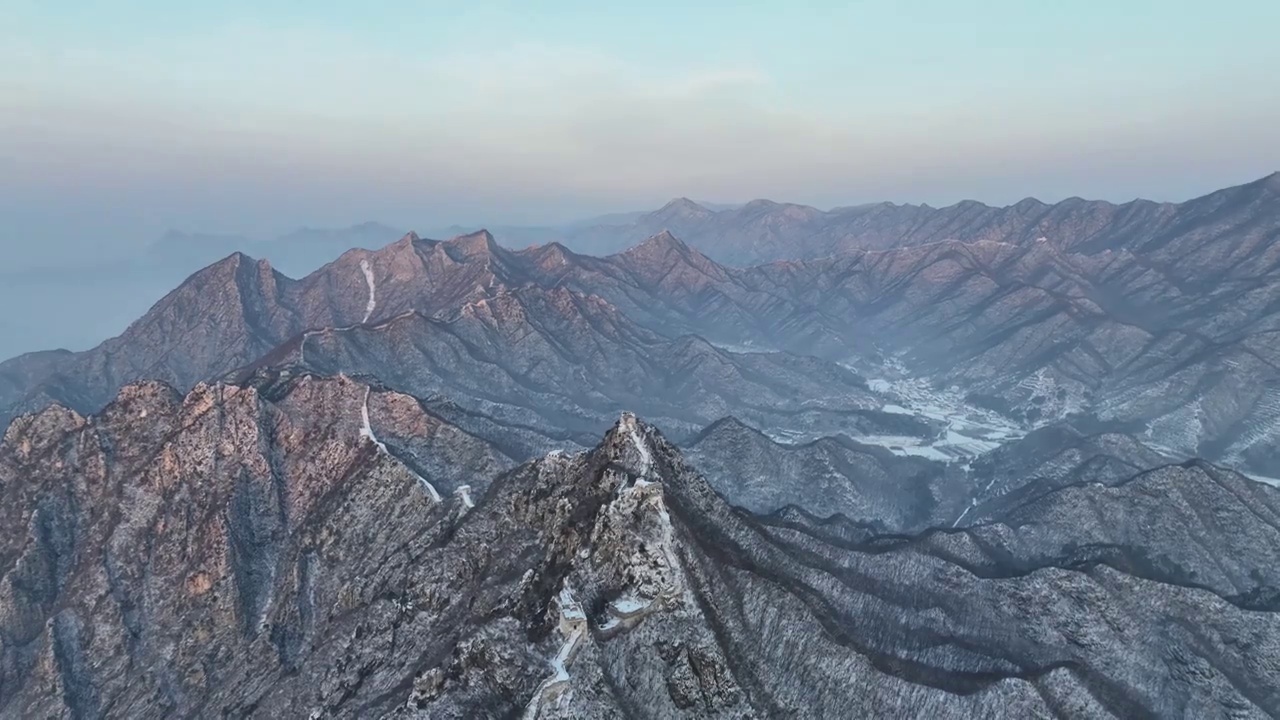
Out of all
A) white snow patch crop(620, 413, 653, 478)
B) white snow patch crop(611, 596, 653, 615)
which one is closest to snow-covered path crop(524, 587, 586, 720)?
white snow patch crop(611, 596, 653, 615)

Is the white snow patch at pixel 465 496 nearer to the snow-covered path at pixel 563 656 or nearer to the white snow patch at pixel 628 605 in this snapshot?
the snow-covered path at pixel 563 656

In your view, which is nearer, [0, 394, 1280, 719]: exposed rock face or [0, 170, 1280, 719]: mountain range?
[0, 394, 1280, 719]: exposed rock face

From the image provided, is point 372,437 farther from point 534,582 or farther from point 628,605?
point 628,605

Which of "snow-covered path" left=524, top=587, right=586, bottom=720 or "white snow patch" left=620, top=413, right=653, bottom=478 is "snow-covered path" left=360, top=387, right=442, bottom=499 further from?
"snow-covered path" left=524, top=587, right=586, bottom=720

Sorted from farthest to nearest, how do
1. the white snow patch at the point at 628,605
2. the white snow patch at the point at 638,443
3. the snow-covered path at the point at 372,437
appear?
1. the snow-covered path at the point at 372,437
2. the white snow patch at the point at 638,443
3. the white snow patch at the point at 628,605

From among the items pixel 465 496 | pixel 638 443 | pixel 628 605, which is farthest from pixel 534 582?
pixel 465 496

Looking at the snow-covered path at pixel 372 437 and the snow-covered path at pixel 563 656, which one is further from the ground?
the snow-covered path at pixel 563 656

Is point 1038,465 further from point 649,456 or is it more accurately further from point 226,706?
point 226,706

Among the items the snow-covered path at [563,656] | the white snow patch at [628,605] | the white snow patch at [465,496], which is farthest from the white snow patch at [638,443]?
the white snow patch at [465,496]

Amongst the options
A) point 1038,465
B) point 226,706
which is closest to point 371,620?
point 226,706
